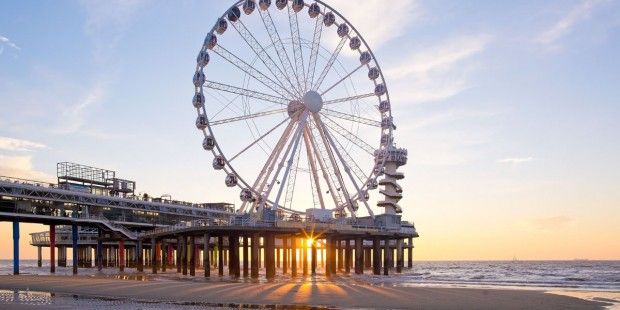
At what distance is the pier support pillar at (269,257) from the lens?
158 feet

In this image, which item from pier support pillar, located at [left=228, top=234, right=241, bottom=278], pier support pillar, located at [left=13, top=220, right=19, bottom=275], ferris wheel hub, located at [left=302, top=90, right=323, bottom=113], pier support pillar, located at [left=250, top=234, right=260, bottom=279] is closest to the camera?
pier support pillar, located at [left=250, top=234, right=260, bottom=279]

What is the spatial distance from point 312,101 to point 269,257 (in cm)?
1233

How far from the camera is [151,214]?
78.8 meters

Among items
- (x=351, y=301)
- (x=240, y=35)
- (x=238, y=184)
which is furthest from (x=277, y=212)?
(x=351, y=301)

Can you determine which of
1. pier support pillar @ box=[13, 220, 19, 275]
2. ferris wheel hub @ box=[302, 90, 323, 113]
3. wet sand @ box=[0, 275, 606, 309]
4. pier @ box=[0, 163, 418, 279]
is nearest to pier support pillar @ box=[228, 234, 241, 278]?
pier @ box=[0, 163, 418, 279]

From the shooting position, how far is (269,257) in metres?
48.5

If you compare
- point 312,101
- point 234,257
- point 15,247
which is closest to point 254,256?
point 234,257

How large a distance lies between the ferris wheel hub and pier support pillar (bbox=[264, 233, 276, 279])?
10.2 metres

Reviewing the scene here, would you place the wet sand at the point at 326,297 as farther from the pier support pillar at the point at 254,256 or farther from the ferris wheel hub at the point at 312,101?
the ferris wheel hub at the point at 312,101

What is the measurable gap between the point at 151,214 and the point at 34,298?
50.4m

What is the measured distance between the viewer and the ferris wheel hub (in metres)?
50.8

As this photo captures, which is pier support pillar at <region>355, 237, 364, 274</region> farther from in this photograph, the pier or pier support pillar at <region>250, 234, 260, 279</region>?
pier support pillar at <region>250, 234, 260, 279</region>

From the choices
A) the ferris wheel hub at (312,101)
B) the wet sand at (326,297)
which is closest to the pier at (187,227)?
the ferris wheel hub at (312,101)

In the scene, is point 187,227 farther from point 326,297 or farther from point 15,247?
point 326,297
